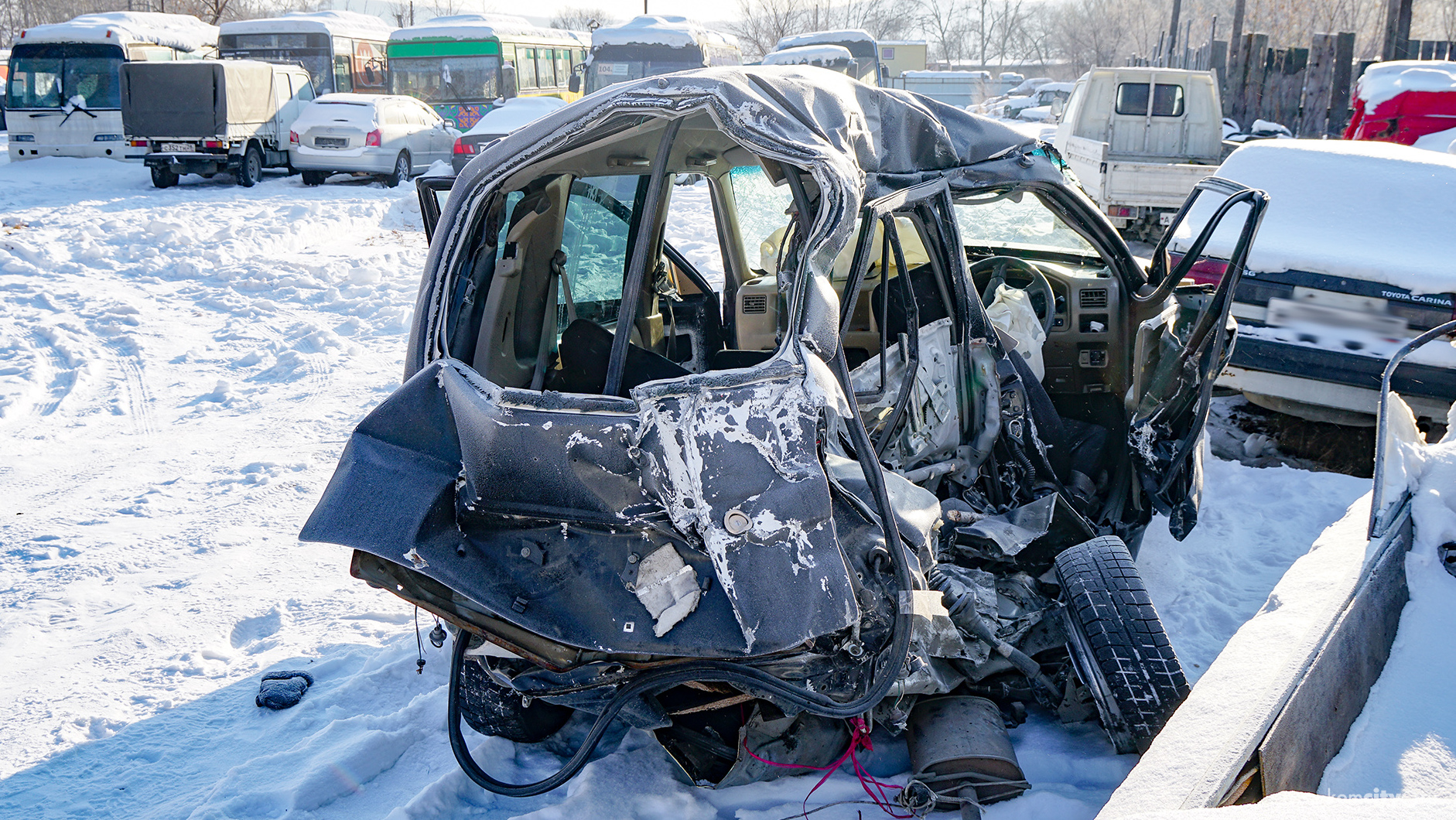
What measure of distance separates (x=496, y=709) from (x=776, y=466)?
1411 millimetres

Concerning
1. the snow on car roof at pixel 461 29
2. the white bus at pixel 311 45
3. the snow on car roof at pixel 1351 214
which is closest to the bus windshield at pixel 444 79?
the snow on car roof at pixel 461 29

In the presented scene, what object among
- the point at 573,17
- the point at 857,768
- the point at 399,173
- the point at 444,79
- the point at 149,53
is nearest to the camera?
the point at 857,768

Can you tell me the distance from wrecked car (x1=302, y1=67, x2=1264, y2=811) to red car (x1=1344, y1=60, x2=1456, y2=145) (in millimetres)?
11299

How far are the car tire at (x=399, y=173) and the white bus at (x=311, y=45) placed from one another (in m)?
6.14

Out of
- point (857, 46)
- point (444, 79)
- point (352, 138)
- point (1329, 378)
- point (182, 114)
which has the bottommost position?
point (1329, 378)

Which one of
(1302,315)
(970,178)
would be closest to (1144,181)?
(1302,315)

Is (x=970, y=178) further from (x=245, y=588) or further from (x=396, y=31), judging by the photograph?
(x=396, y=31)

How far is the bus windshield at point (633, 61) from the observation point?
18.8 metres

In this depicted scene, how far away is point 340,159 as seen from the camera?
16.3 meters

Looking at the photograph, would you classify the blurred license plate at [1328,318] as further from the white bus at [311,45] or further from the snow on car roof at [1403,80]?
the white bus at [311,45]

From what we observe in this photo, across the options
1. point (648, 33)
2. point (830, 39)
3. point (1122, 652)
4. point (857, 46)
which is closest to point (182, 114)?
point (648, 33)

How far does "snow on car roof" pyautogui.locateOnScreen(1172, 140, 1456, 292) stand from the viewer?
16.5 feet

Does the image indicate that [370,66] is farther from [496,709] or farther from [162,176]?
[496,709]

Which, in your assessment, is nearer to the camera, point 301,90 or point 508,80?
point 301,90
